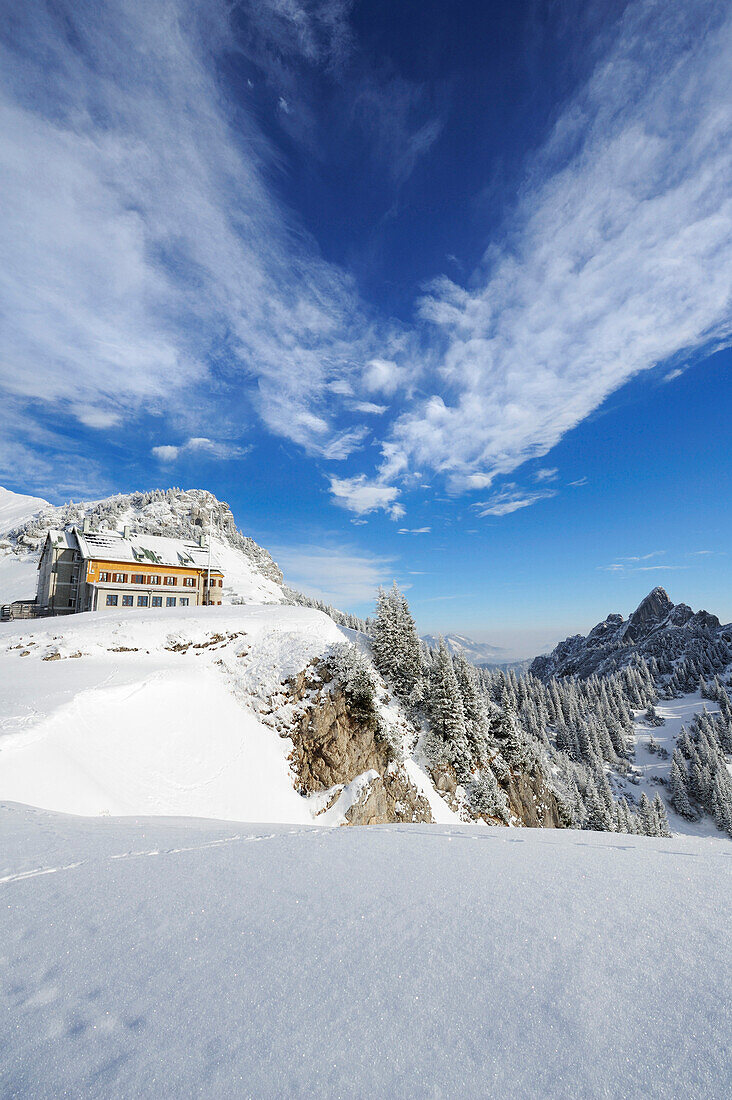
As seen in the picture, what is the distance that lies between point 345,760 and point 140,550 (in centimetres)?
3497

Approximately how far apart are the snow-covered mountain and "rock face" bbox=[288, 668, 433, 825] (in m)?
58.2

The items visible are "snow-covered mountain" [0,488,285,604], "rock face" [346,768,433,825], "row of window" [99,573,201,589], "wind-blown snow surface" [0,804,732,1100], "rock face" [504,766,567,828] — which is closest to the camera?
"wind-blown snow surface" [0,804,732,1100]

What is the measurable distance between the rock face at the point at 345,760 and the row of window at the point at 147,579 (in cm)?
2482

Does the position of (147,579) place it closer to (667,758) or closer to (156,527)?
(156,527)

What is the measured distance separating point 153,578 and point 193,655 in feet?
65.2

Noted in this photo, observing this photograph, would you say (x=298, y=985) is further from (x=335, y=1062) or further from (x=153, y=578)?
(x=153, y=578)

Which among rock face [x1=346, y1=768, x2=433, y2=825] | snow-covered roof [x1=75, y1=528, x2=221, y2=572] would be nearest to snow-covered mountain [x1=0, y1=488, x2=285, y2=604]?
snow-covered roof [x1=75, y1=528, x2=221, y2=572]

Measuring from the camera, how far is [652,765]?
12912 cm

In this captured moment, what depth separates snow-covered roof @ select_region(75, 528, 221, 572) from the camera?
4606cm

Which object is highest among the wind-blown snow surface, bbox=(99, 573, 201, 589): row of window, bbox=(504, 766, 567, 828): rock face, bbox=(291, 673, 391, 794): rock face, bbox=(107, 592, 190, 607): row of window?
bbox=(99, 573, 201, 589): row of window

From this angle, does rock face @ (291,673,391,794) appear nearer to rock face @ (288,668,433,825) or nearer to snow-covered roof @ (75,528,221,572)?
rock face @ (288,668,433,825)

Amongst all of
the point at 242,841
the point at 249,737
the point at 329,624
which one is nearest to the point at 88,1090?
the point at 242,841

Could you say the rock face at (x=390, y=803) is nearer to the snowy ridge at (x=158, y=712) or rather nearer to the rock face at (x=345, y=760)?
the rock face at (x=345, y=760)

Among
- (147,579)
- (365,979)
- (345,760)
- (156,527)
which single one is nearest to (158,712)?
(345,760)
